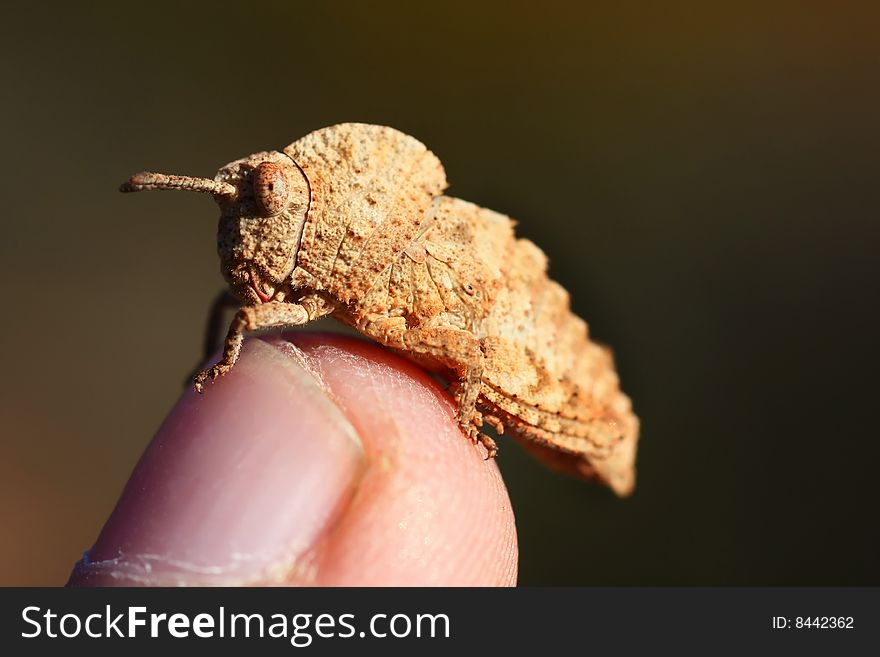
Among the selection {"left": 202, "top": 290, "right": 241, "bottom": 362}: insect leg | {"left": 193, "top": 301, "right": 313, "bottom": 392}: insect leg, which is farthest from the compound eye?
{"left": 202, "top": 290, "right": 241, "bottom": 362}: insect leg

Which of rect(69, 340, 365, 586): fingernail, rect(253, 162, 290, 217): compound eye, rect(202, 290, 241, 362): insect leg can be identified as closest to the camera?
rect(69, 340, 365, 586): fingernail

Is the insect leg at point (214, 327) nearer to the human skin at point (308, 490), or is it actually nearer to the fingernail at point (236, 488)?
the human skin at point (308, 490)

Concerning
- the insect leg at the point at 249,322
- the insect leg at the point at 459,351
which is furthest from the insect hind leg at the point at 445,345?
the insect leg at the point at 249,322

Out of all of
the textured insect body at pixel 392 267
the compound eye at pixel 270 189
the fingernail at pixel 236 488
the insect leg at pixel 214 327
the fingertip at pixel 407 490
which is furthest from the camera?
the insect leg at pixel 214 327

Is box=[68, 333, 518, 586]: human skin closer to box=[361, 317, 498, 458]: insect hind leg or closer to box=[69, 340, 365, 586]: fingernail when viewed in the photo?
box=[69, 340, 365, 586]: fingernail

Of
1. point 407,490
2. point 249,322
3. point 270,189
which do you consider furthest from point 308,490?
point 270,189

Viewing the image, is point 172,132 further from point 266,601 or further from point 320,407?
point 266,601

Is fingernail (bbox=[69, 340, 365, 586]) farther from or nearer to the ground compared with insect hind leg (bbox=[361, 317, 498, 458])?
nearer to the ground

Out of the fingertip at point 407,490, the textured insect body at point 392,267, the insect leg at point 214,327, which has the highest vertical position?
the textured insect body at point 392,267

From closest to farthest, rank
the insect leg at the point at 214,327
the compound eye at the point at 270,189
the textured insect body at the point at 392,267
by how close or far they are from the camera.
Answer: the compound eye at the point at 270,189 → the textured insect body at the point at 392,267 → the insect leg at the point at 214,327
